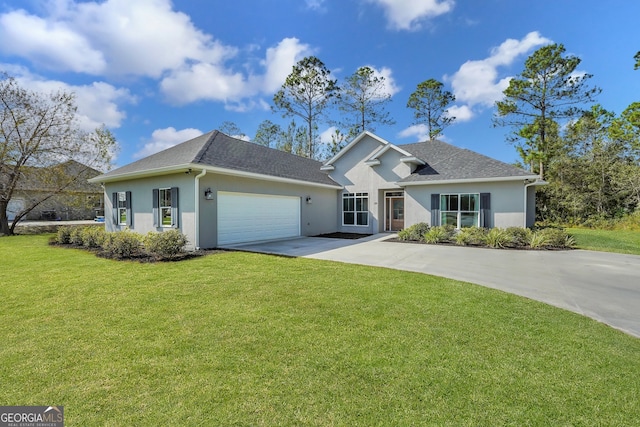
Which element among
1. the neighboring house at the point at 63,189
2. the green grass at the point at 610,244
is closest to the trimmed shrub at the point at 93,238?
the neighboring house at the point at 63,189

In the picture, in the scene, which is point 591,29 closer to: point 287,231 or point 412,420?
point 287,231

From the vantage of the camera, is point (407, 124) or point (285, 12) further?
point (407, 124)

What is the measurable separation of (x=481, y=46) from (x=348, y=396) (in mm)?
21797

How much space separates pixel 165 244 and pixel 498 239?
12185 mm

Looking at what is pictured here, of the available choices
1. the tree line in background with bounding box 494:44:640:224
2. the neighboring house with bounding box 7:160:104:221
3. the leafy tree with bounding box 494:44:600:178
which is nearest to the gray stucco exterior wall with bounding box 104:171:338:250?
the neighboring house with bounding box 7:160:104:221

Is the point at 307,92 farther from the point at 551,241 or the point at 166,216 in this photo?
the point at 551,241

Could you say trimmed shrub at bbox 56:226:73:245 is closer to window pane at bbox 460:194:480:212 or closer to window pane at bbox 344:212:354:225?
window pane at bbox 344:212:354:225

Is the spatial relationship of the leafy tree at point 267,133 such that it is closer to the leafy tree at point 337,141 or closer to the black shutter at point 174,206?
the leafy tree at point 337,141

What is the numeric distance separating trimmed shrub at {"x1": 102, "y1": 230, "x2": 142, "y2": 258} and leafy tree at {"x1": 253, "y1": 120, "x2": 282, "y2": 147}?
26.5 m

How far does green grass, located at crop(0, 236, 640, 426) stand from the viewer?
8.00ft

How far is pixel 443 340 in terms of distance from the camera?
366 centimetres

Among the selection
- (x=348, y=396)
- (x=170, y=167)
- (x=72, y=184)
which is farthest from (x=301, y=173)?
(x=72, y=184)

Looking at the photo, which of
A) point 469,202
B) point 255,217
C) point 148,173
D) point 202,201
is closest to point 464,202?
point 469,202

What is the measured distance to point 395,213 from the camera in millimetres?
18219
